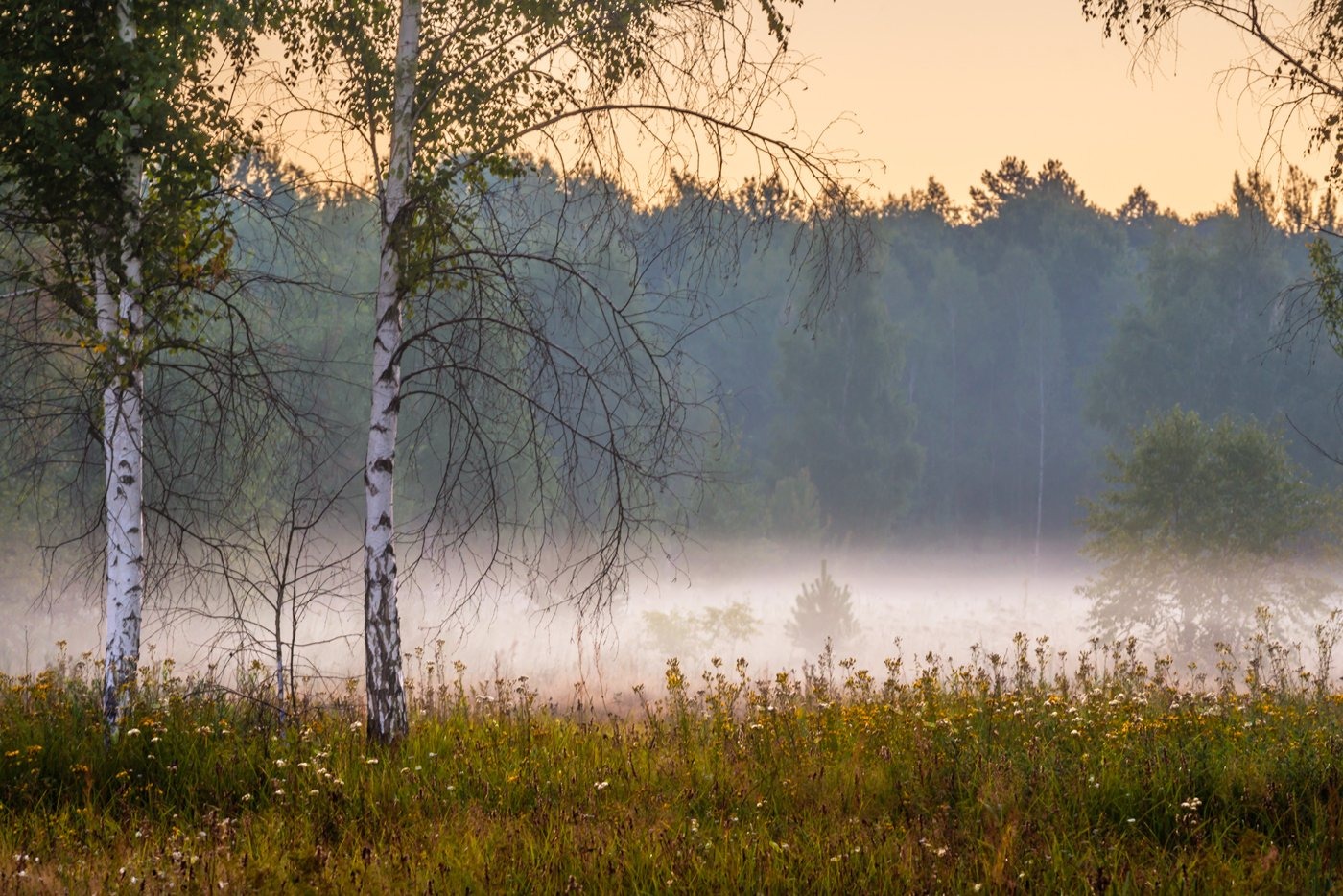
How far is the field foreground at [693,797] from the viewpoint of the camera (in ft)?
14.8

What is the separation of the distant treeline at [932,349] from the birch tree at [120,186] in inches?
23.5

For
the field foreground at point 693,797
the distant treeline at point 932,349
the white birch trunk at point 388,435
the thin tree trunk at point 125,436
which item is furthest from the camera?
the distant treeline at point 932,349

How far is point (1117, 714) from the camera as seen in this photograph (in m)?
6.86

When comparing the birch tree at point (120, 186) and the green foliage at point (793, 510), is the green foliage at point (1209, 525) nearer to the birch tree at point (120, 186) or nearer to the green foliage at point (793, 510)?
the green foliage at point (793, 510)

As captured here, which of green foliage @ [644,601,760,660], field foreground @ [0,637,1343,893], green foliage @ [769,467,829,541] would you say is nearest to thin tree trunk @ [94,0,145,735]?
field foreground @ [0,637,1343,893]

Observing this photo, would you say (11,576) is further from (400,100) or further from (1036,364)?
(1036,364)

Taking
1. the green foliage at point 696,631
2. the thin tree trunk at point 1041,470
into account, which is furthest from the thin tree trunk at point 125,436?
the thin tree trunk at point 1041,470

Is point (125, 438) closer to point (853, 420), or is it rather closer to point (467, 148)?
point (467, 148)

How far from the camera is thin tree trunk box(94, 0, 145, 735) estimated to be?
7.27 metres

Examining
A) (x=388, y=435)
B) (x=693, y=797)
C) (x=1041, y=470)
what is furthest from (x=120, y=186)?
(x=1041, y=470)

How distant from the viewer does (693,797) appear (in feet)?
18.5

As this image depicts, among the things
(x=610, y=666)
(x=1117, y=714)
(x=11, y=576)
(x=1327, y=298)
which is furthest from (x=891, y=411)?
(x=1117, y=714)

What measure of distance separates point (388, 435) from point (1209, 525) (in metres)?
30.4

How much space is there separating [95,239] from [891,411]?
52.6 meters
